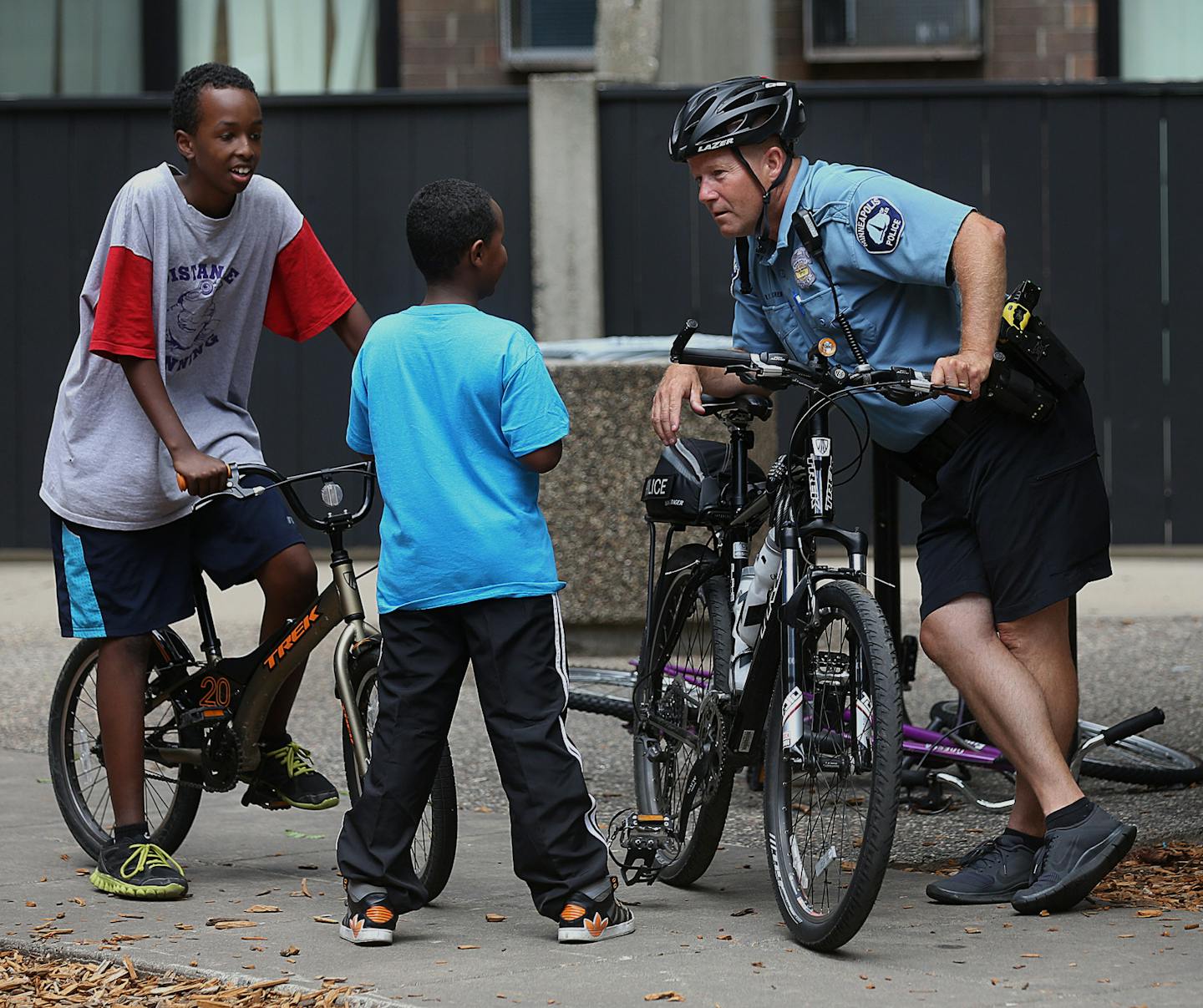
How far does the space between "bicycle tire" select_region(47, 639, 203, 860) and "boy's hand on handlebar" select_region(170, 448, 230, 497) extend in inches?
25.4

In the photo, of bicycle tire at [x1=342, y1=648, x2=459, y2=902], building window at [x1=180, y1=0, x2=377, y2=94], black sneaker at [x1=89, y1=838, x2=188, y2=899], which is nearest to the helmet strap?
bicycle tire at [x1=342, y1=648, x2=459, y2=902]

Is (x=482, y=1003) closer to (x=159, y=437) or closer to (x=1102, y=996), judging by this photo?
(x=1102, y=996)

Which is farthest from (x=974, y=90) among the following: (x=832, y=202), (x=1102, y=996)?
(x=1102, y=996)

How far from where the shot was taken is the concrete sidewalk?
3.59m

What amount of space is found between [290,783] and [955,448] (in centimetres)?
179

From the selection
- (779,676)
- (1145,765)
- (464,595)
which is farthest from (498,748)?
(1145,765)

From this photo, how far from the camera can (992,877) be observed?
4320mm

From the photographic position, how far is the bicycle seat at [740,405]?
4.50 m

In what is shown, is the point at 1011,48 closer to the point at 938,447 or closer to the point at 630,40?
the point at 630,40

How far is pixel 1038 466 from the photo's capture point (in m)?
4.30

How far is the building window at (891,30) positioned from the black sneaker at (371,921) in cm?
1014

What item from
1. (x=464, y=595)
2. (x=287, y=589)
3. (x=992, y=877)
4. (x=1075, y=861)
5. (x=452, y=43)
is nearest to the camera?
(x=464, y=595)

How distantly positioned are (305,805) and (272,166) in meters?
6.20

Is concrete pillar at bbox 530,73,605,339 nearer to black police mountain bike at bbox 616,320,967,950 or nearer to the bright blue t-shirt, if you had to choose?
black police mountain bike at bbox 616,320,967,950
